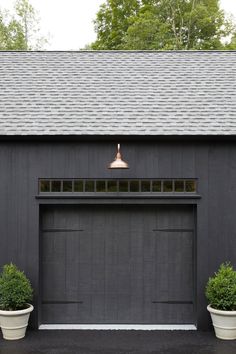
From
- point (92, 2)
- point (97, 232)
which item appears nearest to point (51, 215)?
point (97, 232)

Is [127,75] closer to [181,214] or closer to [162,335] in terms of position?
[181,214]

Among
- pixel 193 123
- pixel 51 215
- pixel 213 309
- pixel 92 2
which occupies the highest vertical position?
pixel 92 2

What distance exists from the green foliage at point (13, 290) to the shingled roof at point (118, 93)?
2.19 m

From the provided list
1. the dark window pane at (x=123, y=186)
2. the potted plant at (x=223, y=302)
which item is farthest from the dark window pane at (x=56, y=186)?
the potted plant at (x=223, y=302)

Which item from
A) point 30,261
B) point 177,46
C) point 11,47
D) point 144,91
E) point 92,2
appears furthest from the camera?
point 92,2

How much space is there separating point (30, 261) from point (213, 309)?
2935mm

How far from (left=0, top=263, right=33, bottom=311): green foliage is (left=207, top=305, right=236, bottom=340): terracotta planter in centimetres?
275

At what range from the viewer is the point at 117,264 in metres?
7.72

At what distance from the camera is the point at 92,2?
31.3 meters

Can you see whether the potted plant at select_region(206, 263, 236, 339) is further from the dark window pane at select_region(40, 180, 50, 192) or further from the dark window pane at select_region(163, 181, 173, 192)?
the dark window pane at select_region(40, 180, 50, 192)

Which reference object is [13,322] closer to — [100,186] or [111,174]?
[100,186]

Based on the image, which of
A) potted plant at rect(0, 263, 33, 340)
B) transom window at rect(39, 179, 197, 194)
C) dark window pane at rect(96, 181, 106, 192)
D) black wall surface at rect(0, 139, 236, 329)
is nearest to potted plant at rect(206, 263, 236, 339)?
black wall surface at rect(0, 139, 236, 329)

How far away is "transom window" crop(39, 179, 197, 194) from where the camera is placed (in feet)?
24.6

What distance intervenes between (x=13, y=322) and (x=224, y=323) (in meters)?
3.09
